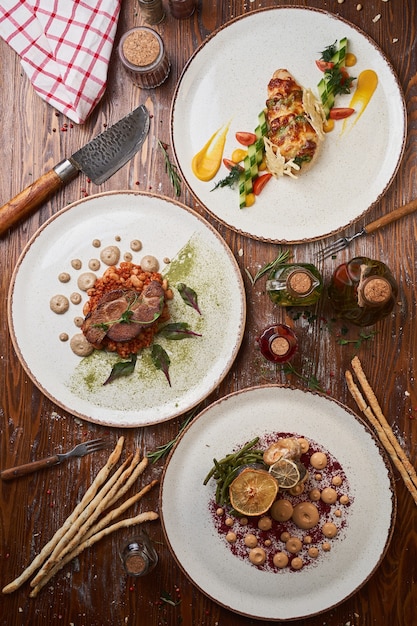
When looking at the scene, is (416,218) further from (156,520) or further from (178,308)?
(156,520)

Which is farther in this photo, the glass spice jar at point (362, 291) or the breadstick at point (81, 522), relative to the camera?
the breadstick at point (81, 522)

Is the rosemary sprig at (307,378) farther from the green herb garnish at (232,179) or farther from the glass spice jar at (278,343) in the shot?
the green herb garnish at (232,179)

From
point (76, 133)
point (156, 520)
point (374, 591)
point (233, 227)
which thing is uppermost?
point (76, 133)

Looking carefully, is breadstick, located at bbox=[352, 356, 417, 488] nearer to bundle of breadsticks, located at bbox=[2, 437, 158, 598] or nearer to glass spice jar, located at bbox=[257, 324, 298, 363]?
glass spice jar, located at bbox=[257, 324, 298, 363]

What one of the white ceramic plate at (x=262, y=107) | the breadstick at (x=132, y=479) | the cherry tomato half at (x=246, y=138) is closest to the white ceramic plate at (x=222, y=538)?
the breadstick at (x=132, y=479)

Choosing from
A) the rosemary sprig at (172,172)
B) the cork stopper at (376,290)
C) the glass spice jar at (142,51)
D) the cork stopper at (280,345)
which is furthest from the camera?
the rosemary sprig at (172,172)

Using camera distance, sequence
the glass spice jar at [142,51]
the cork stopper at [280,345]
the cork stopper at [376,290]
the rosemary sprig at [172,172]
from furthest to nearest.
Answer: the rosemary sprig at [172,172] < the glass spice jar at [142,51] < the cork stopper at [280,345] < the cork stopper at [376,290]

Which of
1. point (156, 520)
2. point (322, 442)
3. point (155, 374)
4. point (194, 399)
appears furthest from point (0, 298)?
point (322, 442)
